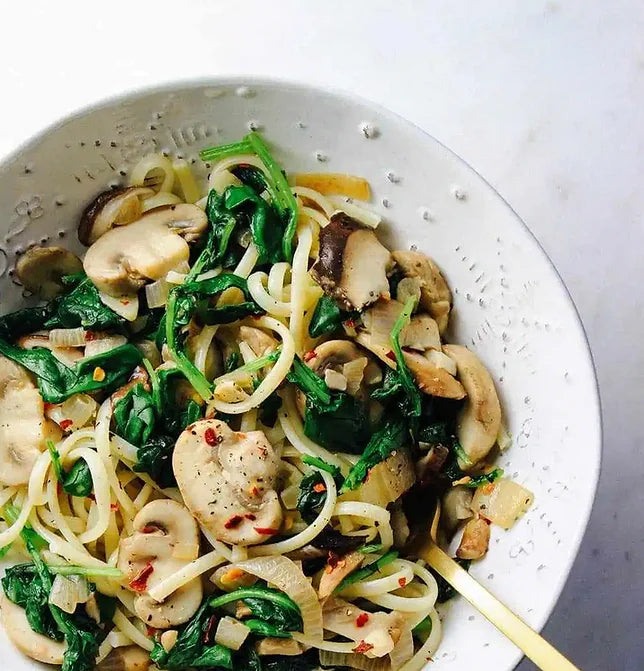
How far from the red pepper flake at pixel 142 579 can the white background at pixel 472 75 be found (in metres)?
2.37

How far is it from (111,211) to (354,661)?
2136 mm

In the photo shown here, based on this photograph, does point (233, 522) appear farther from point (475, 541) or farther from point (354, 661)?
point (475, 541)

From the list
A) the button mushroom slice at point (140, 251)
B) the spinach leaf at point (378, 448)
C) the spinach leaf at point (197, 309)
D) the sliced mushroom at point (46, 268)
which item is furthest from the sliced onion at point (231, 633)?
the sliced mushroom at point (46, 268)

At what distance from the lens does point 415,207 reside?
12.0 feet

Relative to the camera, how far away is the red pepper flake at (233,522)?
329 centimetres

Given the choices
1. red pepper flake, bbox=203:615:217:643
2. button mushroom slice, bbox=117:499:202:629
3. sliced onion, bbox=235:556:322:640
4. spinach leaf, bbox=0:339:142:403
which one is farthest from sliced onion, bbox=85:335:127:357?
red pepper flake, bbox=203:615:217:643

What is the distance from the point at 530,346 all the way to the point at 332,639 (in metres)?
1.44

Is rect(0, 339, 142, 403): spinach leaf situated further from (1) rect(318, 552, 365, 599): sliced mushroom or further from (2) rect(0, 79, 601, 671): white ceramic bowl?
(1) rect(318, 552, 365, 599): sliced mushroom

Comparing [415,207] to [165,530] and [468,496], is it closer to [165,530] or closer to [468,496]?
[468,496]

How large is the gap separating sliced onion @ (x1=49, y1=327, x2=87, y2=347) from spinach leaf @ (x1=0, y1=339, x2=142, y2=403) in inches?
2.3

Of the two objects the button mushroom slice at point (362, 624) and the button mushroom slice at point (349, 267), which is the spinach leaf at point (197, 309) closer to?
the button mushroom slice at point (349, 267)

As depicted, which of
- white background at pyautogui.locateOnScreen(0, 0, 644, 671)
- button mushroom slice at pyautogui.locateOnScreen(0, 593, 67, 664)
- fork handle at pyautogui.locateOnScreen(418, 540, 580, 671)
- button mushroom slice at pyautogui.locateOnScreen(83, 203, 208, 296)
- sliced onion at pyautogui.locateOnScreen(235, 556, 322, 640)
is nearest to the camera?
fork handle at pyautogui.locateOnScreen(418, 540, 580, 671)

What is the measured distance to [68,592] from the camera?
3354 mm

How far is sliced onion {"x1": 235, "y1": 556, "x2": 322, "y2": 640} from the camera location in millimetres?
3246
